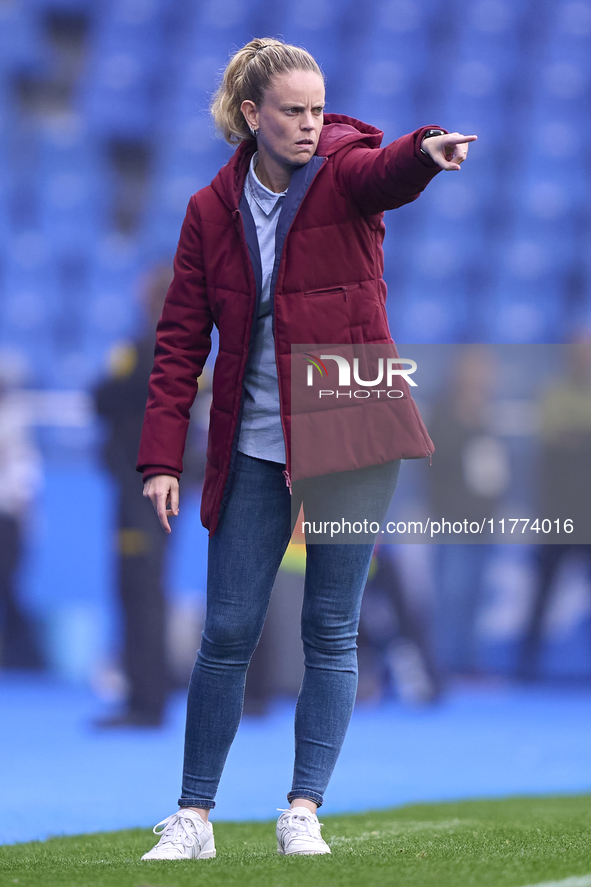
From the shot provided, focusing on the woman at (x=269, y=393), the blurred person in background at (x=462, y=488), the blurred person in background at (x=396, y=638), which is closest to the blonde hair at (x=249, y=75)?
the woman at (x=269, y=393)

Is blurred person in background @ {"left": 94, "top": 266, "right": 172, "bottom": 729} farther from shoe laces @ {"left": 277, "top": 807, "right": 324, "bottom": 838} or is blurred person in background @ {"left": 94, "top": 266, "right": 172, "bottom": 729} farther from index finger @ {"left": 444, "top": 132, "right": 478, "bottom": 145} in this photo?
index finger @ {"left": 444, "top": 132, "right": 478, "bottom": 145}

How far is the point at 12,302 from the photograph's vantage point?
616 cm

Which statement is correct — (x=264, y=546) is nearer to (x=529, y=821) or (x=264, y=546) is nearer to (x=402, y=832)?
(x=402, y=832)

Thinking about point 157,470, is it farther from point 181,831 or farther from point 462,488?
point 462,488

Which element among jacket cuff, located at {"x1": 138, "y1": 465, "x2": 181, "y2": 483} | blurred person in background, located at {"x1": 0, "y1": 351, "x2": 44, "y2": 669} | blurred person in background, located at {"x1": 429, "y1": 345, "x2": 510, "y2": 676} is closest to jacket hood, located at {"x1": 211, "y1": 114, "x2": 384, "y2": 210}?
jacket cuff, located at {"x1": 138, "y1": 465, "x2": 181, "y2": 483}

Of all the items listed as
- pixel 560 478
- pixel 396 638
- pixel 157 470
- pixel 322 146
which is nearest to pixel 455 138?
pixel 322 146

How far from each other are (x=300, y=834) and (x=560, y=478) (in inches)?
122

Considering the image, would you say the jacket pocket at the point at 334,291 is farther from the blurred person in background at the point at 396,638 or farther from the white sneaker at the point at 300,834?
the blurred person in background at the point at 396,638

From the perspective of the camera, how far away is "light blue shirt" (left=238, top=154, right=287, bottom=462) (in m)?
1.56

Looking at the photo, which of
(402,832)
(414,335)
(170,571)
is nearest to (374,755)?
(170,571)

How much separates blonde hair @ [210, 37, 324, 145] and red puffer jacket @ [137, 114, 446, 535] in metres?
0.06

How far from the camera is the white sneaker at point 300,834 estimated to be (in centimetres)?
156

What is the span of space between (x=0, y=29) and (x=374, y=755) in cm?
449

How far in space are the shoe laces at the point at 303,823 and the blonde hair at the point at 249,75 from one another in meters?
1.04
